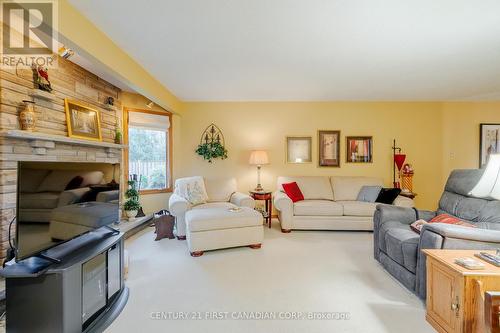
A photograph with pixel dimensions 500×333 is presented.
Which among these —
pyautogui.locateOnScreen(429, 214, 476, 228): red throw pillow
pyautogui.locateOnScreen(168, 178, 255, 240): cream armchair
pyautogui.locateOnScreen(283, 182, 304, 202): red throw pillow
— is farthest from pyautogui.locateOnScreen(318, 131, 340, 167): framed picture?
pyautogui.locateOnScreen(429, 214, 476, 228): red throw pillow

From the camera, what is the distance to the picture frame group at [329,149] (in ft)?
15.9

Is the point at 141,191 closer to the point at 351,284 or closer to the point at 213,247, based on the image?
the point at 213,247

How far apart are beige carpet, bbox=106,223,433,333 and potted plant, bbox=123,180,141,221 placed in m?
0.88

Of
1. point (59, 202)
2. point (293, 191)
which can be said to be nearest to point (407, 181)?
point (293, 191)

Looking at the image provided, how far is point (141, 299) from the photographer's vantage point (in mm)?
2059

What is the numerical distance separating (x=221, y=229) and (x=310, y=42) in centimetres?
240

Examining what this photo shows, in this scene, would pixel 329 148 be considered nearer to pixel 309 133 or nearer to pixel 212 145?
pixel 309 133

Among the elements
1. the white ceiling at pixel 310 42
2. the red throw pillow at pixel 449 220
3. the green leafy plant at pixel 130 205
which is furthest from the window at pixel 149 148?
the red throw pillow at pixel 449 220

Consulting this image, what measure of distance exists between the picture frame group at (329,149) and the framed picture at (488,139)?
7.07 ft

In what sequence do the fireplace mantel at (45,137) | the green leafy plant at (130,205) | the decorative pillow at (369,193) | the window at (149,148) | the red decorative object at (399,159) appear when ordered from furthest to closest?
the red decorative object at (399,159), the window at (149,148), the decorative pillow at (369,193), the green leafy plant at (130,205), the fireplace mantel at (45,137)

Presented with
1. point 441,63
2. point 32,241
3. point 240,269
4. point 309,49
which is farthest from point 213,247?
point 441,63

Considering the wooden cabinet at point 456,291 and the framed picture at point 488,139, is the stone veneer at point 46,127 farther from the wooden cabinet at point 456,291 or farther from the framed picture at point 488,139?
the framed picture at point 488,139

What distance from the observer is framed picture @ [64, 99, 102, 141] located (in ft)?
Answer: 9.75

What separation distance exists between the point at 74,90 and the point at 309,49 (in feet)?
9.87
